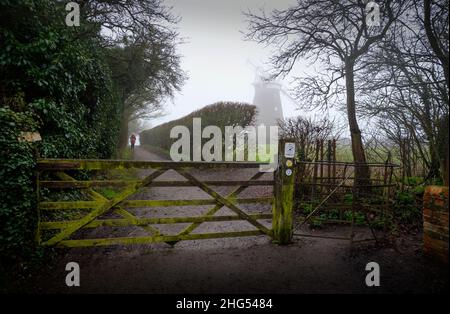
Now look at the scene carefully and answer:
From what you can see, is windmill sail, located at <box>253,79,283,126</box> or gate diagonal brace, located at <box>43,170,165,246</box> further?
windmill sail, located at <box>253,79,283,126</box>

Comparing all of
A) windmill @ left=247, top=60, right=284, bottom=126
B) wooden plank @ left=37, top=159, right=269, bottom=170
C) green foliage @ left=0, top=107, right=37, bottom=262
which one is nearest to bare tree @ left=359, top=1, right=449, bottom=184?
wooden plank @ left=37, top=159, right=269, bottom=170

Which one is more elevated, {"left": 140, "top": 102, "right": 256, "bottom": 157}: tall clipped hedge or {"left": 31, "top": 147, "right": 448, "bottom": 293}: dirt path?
{"left": 140, "top": 102, "right": 256, "bottom": 157}: tall clipped hedge

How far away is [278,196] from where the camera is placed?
4.83m

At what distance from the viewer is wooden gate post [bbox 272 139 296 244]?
15.6 ft

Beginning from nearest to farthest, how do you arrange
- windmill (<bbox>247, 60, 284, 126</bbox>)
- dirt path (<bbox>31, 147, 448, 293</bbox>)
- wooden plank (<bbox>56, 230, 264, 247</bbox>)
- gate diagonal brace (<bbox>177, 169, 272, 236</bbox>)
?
dirt path (<bbox>31, 147, 448, 293</bbox>)
wooden plank (<bbox>56, 230, 264, 247</bbox>)
gate diagonal brace (<bbox>177, 169, 272, 236</bbox>)
windmill (<bbox>247, 60, 284, 126</bbox>)

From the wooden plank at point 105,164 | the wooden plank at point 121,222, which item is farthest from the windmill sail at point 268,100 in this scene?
the wooden plank at point 121,222

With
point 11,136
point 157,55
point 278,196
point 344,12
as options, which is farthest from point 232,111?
point 11,136

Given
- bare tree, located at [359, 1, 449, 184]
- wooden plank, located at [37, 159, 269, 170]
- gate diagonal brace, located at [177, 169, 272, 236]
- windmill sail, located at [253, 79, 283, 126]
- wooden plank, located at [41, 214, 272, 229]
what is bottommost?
wooden plank, located at [41, 214, 272, 229]

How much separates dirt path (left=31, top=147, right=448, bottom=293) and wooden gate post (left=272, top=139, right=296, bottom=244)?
0.89 ft

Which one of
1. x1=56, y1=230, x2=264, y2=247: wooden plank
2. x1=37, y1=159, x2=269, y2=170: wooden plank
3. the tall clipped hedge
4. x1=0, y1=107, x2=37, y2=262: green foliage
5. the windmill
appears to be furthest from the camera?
the windmill

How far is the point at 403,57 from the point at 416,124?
2.53m

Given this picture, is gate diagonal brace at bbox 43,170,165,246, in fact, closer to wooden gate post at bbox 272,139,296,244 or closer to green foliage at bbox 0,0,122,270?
green foliage at bbox 0,0,122,270

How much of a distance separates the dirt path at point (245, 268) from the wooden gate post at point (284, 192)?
0.27m

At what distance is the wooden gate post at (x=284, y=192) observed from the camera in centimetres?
475
